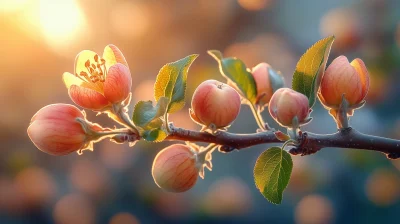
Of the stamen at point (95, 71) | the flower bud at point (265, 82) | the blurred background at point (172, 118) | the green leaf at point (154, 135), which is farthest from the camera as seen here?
the blurred background at point (172, 118)

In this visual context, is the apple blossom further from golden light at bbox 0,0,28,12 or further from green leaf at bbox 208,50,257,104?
golden light at bbox 0,0,28,12

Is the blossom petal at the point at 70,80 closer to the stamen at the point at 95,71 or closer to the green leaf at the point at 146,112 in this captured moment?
the stamen at the point at 95,71

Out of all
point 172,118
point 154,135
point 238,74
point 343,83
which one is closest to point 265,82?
point 238,74

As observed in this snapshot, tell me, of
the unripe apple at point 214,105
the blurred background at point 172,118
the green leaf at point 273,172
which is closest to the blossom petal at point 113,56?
the unripe apple at point 214,105

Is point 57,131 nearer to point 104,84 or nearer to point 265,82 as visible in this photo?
point 104,84

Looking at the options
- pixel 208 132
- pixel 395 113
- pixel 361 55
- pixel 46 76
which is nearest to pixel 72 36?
pixel 46 76

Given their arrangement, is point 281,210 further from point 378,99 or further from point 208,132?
point 208,132
